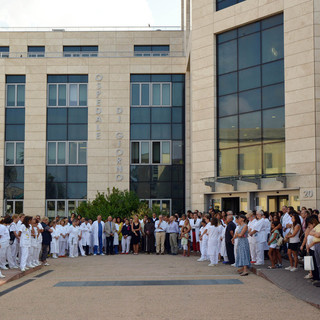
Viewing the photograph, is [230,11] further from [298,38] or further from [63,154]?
[63,154]

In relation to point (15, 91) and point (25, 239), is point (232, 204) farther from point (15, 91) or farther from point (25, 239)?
point (15, 91)

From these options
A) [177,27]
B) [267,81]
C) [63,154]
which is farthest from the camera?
[177,27]

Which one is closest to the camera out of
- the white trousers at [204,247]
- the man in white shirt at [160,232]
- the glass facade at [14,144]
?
the white trousers at [204,247]

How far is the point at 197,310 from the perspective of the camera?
1003 cm

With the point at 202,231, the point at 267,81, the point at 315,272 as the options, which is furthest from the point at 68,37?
the point at 315,272

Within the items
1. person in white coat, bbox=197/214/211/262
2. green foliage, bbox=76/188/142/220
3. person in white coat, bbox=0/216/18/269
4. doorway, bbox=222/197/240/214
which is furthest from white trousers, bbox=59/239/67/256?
doorway, bbox=222/197/240/214

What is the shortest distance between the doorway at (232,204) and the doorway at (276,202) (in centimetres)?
222

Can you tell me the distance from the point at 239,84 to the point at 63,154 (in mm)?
14158

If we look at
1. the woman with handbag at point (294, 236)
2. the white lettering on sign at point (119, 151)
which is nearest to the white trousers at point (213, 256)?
the woman with handbag at point (294, 236)

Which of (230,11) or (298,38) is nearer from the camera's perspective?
(298,38)

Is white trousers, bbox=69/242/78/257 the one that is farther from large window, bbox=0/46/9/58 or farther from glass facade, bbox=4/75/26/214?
large window, bbox=0/46/9/58

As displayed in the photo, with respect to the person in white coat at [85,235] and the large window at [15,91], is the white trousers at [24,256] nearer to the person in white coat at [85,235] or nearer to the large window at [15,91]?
the person in white coat at [85,235]

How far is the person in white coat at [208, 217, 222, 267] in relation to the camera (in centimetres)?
1884

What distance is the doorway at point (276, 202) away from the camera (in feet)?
90.4
